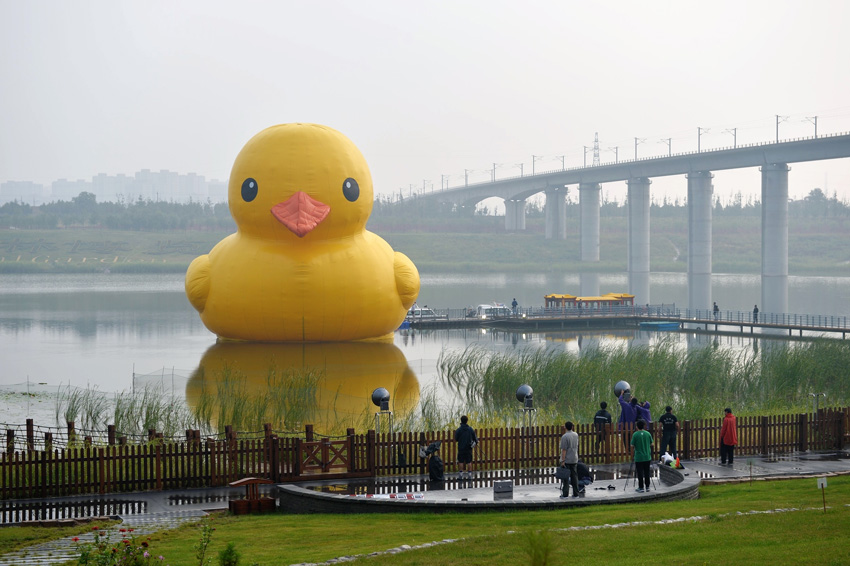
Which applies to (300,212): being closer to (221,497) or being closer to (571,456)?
(221,497)

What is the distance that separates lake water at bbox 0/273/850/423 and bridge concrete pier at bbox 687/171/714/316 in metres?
4.37

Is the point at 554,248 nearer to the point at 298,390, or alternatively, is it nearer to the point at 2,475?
the point at 298,390

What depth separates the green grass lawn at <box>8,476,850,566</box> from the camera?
371 inches

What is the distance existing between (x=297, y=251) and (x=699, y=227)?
205ft

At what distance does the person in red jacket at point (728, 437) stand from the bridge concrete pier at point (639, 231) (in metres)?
68.9

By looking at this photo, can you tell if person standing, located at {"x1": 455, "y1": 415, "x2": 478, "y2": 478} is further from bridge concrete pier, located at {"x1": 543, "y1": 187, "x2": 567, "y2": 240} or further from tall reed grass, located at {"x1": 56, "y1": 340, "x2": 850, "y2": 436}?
bridge concrete pier, located at {"x1": 543, "y1": 187, "x2": 567, "y2": 240}

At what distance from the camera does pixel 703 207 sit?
3452 inches

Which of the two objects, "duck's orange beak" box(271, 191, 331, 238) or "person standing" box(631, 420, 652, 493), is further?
"duck's orange beak" box(271, 191, 331, 238)

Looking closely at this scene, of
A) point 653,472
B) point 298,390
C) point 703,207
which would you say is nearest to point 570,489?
point 653,472

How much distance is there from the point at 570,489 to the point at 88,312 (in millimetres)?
44017

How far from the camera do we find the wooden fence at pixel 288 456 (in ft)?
48.5

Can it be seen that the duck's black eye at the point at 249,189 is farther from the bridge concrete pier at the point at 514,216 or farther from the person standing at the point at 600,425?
the bridge concrete pier at the point at 514,216

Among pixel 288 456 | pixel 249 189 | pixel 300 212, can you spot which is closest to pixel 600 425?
pixel 288 456

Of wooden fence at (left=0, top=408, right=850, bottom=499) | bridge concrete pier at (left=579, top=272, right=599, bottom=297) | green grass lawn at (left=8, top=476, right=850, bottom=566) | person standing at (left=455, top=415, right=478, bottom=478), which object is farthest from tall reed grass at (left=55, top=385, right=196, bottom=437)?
bridge concrete pier at (left=579, top=272, right=599, bottom=297)
